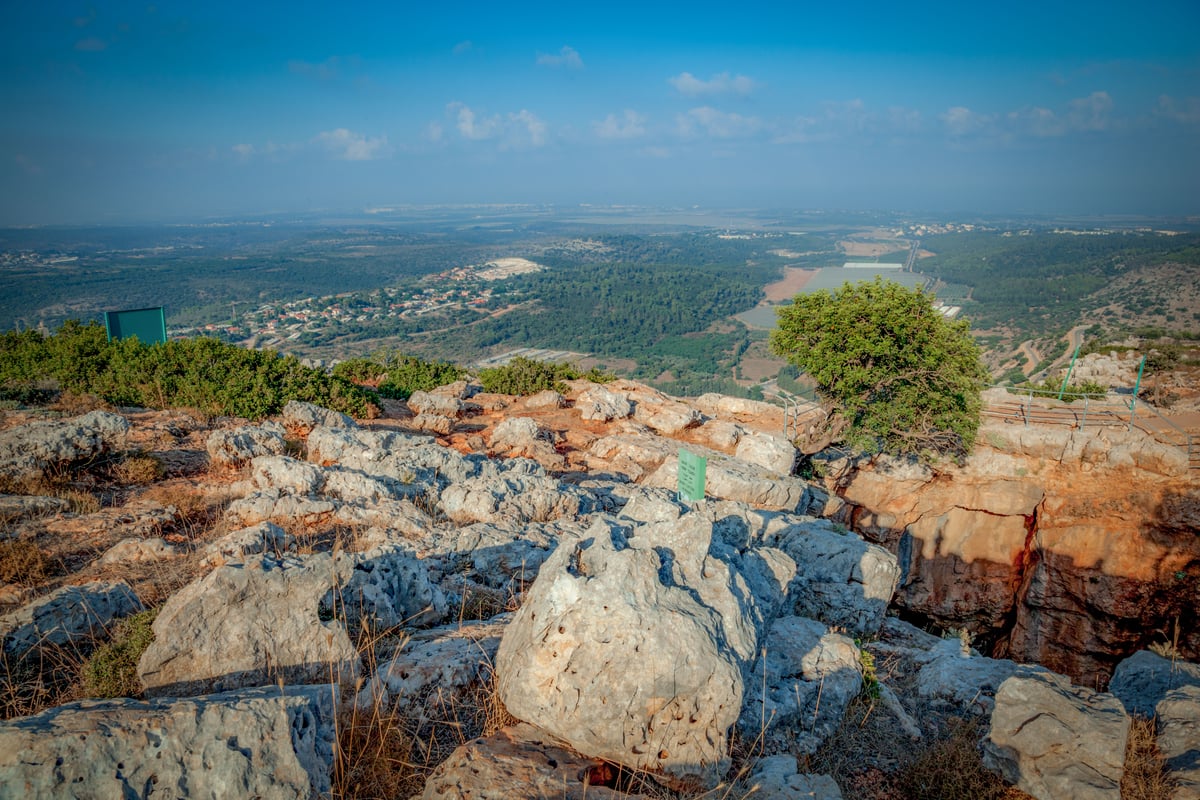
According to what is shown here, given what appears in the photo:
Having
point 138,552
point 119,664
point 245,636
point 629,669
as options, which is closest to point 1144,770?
point 629,669

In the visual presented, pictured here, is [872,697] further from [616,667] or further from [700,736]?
[616,667]

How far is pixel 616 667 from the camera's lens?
130 inches

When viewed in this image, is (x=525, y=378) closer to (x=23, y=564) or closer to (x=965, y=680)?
(x=23, y=564)

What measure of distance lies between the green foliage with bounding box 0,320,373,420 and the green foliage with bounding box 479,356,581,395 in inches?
170

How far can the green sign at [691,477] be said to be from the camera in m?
6.02

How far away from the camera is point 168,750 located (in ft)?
8.60

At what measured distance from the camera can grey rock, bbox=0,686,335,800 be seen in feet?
7.90

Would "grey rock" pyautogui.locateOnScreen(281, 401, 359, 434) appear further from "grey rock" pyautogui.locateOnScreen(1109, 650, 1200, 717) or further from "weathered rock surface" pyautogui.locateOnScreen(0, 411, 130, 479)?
"grey rock" pyautogui.locateOnScreen(1109, 650, 1200, 717)

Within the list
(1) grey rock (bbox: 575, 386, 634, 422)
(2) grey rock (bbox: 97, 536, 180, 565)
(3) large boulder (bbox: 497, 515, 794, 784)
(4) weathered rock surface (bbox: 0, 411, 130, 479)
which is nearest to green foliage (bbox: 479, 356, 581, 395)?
(1) grey rock (bbox: 575, 386, 634, 422)

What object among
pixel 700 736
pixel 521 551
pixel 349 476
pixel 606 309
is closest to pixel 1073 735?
pixel 700 736

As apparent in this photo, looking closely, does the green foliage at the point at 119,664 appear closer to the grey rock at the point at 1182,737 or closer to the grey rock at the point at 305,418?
the grey rock at the point at 1182,737

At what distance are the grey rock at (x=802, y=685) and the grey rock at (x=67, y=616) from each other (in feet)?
14.9

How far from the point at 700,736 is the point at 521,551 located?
2.91 metres

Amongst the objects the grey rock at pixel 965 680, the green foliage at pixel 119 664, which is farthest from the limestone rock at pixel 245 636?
the grey rock at pixel 965 680
